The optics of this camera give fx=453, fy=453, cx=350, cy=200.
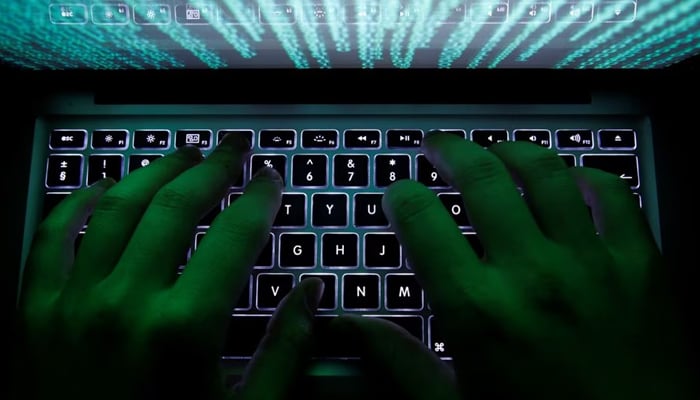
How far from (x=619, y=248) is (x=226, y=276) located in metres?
0.46

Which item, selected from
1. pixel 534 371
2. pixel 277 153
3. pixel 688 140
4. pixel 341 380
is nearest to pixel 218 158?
pixel 277 153

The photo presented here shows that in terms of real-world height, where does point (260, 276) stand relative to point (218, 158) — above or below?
below

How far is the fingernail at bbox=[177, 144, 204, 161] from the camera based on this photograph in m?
0.64

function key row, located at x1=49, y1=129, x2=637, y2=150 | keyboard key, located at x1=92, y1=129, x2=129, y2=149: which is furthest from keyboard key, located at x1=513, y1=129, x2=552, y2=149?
keyboard key, located at x1=92, y1=129, x2=129, y2=149

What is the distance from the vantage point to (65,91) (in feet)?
2.24

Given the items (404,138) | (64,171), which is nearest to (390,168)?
(404,138)

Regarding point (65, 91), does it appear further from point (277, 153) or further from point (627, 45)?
point (627, 45)

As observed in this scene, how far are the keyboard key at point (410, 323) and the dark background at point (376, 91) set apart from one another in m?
0.32

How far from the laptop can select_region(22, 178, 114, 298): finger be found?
2.4 inches

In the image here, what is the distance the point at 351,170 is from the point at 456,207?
16cm

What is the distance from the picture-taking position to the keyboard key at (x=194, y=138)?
67 cm

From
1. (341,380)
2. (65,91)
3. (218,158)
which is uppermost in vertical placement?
(65,91)

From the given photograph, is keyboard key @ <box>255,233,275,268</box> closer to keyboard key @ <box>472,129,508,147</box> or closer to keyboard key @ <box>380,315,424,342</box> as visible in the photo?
keyboard key @ <box>380,315,424,342</box>

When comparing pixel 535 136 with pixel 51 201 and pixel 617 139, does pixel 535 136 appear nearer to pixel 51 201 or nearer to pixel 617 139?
pixel 617 139
